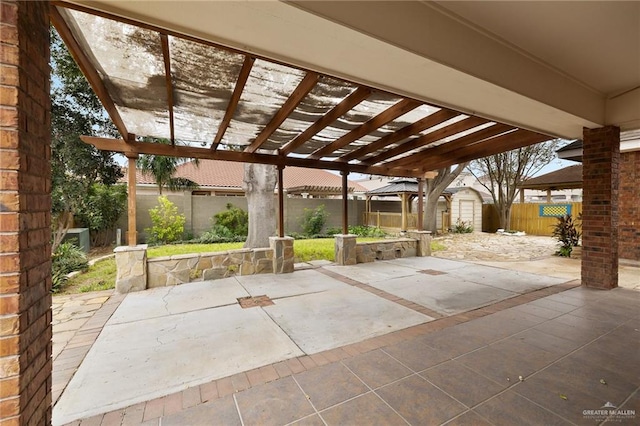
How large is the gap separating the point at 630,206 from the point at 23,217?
10.8 metres

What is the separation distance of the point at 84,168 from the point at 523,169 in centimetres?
1972

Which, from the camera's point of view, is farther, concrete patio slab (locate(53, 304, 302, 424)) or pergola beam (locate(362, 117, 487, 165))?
pergola beam (locate(362, 117, 487, 165))

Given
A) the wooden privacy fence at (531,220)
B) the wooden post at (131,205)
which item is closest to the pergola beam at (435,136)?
the wooden post at (131,205)

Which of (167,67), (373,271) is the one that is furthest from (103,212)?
(373,271)

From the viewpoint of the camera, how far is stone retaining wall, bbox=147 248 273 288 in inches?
203

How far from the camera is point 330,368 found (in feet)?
8.03

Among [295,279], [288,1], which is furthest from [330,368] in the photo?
[295,279]

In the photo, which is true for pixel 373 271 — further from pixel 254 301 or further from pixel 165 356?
pixel 165 356

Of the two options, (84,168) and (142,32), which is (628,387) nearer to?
(142,32)

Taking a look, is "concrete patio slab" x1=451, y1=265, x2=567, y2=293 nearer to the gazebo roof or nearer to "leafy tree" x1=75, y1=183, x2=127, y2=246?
the gazebo roof

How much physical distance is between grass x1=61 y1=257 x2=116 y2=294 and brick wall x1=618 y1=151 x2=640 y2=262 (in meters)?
11.9

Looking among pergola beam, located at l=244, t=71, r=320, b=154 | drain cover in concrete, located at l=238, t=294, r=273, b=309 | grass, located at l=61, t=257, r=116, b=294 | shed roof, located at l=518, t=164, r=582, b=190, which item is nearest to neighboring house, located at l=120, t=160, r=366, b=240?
grass, located at l=61, t=257, r=116, b=294

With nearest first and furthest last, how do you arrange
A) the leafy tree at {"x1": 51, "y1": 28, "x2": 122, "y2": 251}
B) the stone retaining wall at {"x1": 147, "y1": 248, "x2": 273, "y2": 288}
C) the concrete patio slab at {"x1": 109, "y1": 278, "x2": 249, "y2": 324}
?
the concrete patio slab at {"x1": 109, "y1": 278, "x2": 249, "y2": 324}
the stone retaining wall at {"x1": 147, "y1": 248, "x2": 273, "y2": 288}
the leafy tree at {"x1": 51, "y1": 28, "x2": 122, "y2": 251}

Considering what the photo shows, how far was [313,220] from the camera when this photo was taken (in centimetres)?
1338
